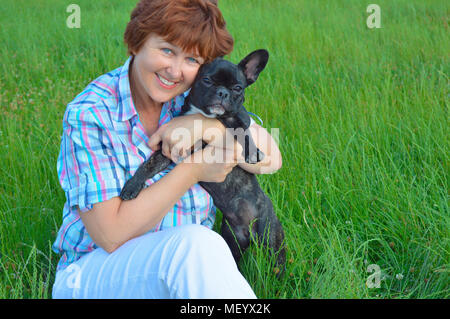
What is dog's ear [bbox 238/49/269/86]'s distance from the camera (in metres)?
2.79

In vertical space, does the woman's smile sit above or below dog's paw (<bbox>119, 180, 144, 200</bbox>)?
above

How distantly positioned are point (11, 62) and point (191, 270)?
4681 mm

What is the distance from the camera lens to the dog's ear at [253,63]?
279 centimetres

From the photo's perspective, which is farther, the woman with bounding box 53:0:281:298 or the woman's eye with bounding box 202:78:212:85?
the woman's eye with bounding box 202:78:212:85

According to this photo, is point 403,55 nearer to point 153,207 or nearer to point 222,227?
point 222,227

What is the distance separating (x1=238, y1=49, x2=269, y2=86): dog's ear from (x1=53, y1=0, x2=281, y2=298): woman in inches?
12.5

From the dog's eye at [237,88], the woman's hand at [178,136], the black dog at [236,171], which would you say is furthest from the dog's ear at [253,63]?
the woman's hand at [178,136]

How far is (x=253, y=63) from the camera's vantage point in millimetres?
2850

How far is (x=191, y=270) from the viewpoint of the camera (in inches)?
76.7

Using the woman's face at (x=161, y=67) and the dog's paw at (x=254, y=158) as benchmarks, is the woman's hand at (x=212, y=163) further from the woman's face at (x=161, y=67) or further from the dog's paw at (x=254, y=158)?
the woman's face at (x=161, y=67)

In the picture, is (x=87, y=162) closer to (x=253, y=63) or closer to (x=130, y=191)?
(x=130, y=191)

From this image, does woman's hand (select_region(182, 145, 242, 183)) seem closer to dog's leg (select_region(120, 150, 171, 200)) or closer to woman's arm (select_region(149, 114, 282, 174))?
woman's arm (select_region(149, 114, 282, 174))

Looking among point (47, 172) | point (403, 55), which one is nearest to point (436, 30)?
point (403, 55)

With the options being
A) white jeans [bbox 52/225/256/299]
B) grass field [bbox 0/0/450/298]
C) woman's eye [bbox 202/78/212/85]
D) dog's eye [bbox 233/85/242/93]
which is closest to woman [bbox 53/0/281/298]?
white jeans [bbox 52/225/256/299]
